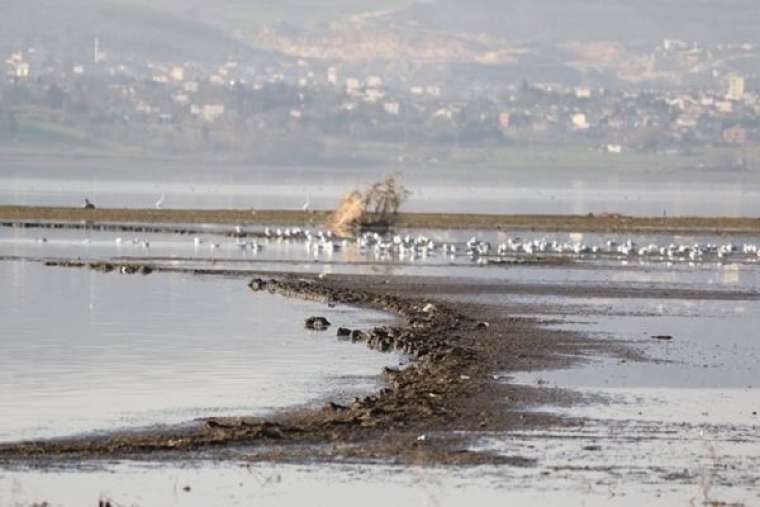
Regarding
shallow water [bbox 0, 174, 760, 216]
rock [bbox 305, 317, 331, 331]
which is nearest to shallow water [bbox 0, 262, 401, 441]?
rock [bbox 305, 317, 331, 331]

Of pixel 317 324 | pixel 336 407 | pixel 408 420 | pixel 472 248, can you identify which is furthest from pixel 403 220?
pixel 408 420

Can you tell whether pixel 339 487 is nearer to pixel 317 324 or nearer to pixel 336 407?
pixel 336 407

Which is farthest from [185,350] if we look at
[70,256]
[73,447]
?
[70,256]

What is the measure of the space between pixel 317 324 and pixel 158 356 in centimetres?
495

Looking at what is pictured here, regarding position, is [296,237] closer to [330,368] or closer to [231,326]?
[231,326]

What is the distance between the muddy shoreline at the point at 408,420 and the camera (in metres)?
21.1

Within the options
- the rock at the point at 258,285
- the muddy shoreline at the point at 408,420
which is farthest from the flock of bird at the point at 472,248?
the muddy shoreline at the point at 408,420

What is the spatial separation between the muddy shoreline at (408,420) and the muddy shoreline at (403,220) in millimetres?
40160

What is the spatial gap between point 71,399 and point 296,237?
129ft

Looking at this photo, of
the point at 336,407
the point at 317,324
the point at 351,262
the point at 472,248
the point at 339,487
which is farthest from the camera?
the point at 472,248

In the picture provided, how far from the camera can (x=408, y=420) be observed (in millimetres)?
23359

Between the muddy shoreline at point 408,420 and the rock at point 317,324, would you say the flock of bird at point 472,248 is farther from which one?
the muddy shoreline at point 408,420

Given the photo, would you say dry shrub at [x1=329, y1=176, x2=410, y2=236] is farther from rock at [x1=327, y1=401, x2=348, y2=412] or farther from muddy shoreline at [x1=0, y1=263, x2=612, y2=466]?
rock at [x1=327, y1=401, x2=348, y2=412]

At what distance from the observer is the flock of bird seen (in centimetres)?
5753
